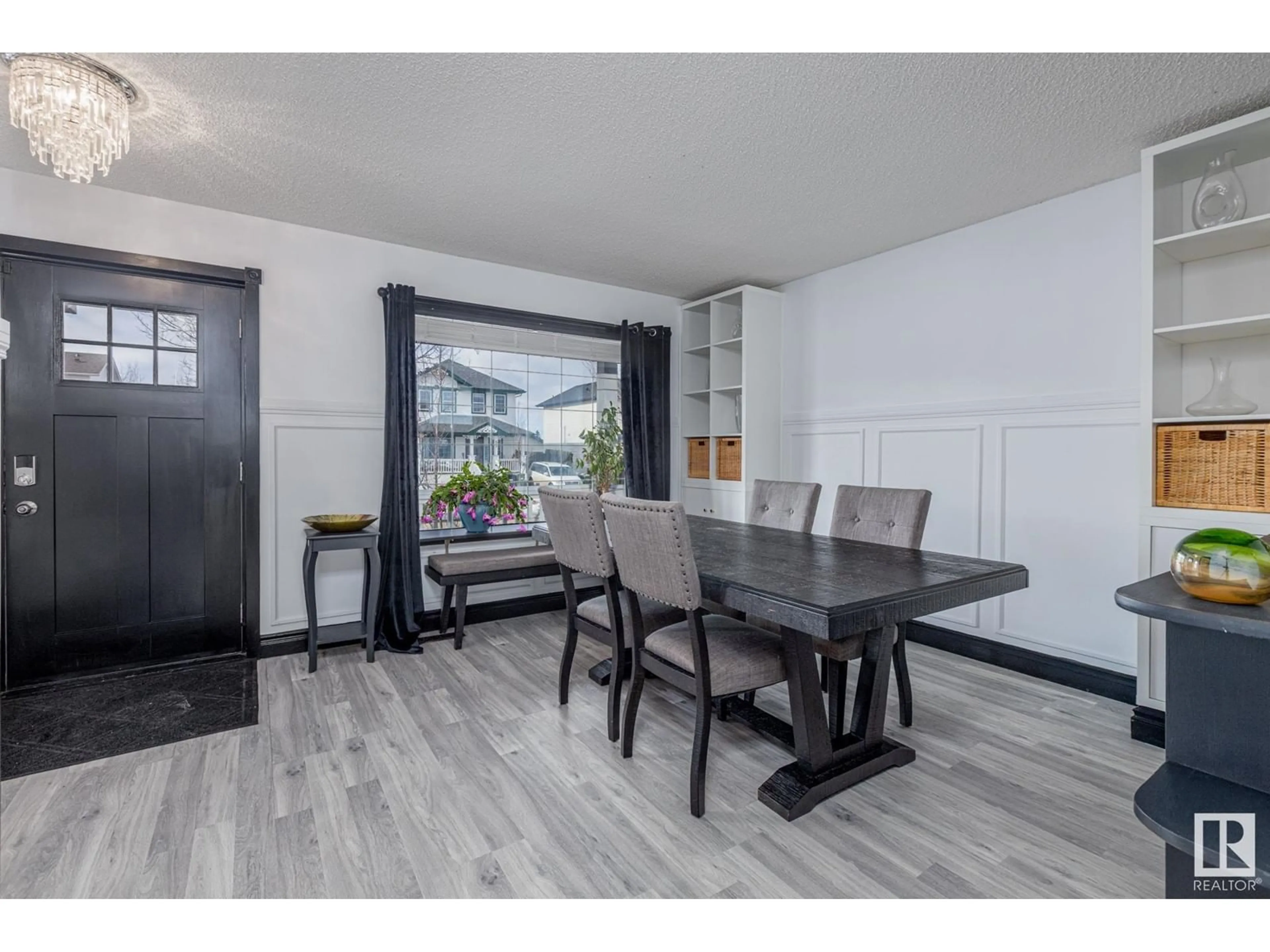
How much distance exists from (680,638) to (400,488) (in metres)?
2.22

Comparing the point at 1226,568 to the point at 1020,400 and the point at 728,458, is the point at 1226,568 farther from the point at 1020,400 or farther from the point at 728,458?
the point at 728,458

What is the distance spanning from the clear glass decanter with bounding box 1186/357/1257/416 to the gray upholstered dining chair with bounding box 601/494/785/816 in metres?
1.93

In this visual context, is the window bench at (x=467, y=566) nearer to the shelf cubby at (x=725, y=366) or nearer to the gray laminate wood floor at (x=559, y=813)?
the gray laminate wood floor at (x=559, y=813)

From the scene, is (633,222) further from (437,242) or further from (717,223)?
(437,242)

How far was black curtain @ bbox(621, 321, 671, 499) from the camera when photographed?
4.45m

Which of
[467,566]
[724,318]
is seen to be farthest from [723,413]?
[467,566]

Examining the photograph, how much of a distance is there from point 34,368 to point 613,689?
3080mm

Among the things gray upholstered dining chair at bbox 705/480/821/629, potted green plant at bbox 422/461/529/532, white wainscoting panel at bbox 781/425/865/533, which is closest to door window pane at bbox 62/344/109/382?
potted green plant at bbox 422/461/529/532

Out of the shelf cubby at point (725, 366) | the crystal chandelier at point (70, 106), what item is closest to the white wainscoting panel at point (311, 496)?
the crystal chandelier at point (70, 106)

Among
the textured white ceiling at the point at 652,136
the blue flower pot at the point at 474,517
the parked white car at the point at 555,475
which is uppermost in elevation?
the textured white ceiling at the point at 652,136

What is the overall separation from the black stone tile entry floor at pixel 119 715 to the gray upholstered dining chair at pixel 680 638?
1732mm

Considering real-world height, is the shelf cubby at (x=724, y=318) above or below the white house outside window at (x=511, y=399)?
above

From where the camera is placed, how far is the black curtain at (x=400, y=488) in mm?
3406

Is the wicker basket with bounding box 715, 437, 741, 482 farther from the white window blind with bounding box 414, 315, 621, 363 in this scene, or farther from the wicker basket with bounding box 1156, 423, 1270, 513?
the wicker basket with bounding box 1156, 423, 1270, 513
